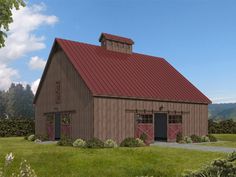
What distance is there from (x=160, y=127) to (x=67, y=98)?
10.7m

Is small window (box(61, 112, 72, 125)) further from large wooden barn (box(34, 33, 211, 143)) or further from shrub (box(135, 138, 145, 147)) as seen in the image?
shrub (box(135, 138, 145, 147))

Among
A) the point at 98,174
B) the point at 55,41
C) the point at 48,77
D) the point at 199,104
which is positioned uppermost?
the point at 55,41

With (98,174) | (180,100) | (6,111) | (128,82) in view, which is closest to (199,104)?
(180,100)

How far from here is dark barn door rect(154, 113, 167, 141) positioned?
127ft

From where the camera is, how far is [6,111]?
102000 mm

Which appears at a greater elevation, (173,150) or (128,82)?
(128,82)

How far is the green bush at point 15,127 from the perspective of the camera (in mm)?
44594

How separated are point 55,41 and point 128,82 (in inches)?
300

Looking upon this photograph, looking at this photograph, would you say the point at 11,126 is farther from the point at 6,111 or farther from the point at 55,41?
the point at 6,111

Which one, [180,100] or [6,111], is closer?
[180,100]

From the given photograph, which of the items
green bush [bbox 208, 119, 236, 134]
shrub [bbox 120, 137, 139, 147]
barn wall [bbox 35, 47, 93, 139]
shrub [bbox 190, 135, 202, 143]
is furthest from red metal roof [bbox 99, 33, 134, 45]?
green bush [bbox 208, 119, 236, 134]

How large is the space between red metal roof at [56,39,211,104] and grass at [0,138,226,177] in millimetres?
7659

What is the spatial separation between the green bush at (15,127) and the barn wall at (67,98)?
23.7ft

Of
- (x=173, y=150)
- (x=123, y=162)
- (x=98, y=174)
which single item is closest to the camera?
(x=98, y=174)
